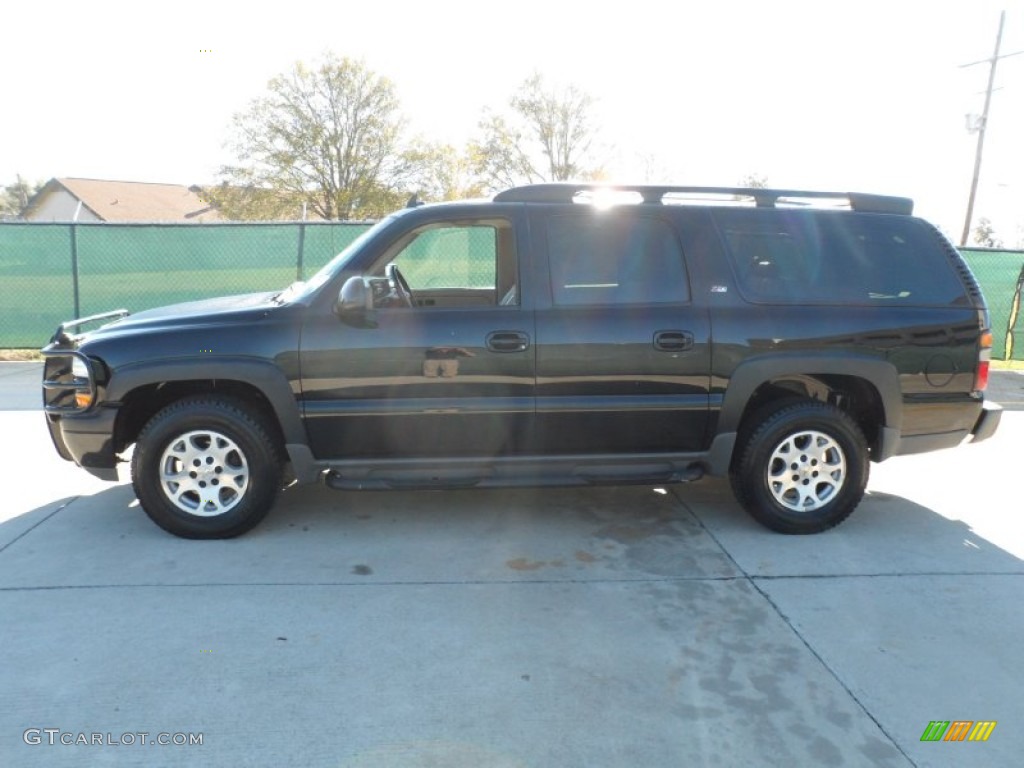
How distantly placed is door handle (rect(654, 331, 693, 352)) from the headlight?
319 cm

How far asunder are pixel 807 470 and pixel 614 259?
1.72 m

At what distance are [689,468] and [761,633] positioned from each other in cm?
131

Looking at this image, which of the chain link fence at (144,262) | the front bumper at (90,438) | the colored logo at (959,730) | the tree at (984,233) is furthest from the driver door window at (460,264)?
the tree at (984,233)

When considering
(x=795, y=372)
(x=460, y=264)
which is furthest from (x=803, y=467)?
(x=460, y=264)

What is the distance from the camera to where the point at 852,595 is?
3666mm

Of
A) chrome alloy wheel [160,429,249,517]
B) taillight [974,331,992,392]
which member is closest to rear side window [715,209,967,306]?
taillight [974,331,992,392]

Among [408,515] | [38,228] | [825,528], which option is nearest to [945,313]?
[825,528]

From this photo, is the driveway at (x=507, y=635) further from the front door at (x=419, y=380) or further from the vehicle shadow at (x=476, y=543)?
the front door at (x=419, y=380)

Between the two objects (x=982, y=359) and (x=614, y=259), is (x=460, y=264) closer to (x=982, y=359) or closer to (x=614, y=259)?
(x=614, y=259)

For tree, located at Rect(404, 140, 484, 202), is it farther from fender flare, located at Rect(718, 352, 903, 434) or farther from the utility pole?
fender flare, located at Rect(718, 352, 903, 434)

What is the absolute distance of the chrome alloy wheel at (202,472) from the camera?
4.18m

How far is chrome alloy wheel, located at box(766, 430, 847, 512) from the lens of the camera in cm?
443

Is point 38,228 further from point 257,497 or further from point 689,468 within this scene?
point 689,468

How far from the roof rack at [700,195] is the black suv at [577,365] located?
0.01 m
